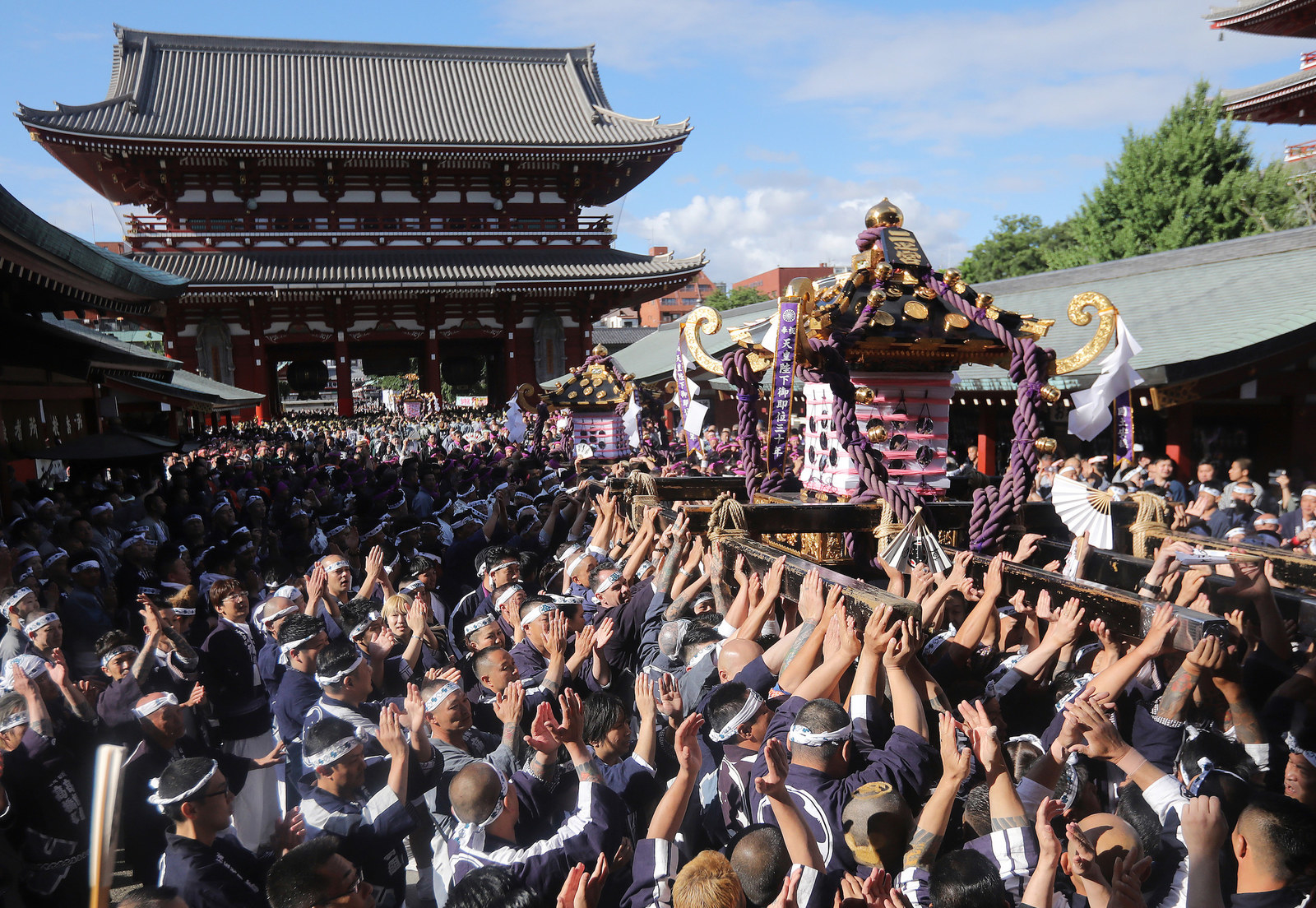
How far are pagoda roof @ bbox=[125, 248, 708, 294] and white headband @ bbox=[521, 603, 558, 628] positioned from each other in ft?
69.8

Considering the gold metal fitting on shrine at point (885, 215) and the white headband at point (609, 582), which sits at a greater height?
the gold metal fitting on shrine at point (885, 215)

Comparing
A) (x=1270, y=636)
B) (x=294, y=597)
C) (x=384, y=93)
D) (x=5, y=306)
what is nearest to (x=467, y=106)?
(x=384, y=93)

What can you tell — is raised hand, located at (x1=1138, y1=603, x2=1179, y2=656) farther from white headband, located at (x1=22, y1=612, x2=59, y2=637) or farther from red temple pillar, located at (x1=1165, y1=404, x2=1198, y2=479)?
red temple pillar, located at (x1=1165, y1=404, x2=1198, y2=479)

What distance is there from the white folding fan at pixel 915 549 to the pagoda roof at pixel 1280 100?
59.4 feet

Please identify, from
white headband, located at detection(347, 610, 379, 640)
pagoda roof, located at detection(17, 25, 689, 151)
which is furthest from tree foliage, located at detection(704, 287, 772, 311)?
white headband, located at detection(347, 610, 379, 640)

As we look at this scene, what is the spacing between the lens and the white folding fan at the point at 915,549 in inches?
161

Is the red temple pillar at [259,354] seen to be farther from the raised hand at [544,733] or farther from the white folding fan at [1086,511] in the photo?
the white folding fan at [1086,511]

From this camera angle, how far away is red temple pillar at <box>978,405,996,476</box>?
40.6ft

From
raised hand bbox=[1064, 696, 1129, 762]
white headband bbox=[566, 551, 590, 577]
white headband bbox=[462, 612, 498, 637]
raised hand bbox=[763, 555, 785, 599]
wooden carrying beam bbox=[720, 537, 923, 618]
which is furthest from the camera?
white headband bbox=[566, 551, 590, 577]

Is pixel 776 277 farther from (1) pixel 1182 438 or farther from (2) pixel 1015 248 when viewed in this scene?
(1) pixel 1182 438

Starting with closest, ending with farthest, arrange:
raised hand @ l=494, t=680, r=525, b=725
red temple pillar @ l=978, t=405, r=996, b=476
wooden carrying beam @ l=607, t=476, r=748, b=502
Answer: raised hand @ l=494, t=680, r=525, b=725 < wooden carrying beam @ l=607, t=476, r=748, b=502 < red temple pillar @ l=978, t=405, r=996, b=476

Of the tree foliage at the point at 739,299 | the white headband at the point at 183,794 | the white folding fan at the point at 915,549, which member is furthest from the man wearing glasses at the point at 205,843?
the tree foliage at the point at 739,299

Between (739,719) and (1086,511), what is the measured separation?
7.32ft

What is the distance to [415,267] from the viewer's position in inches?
977
